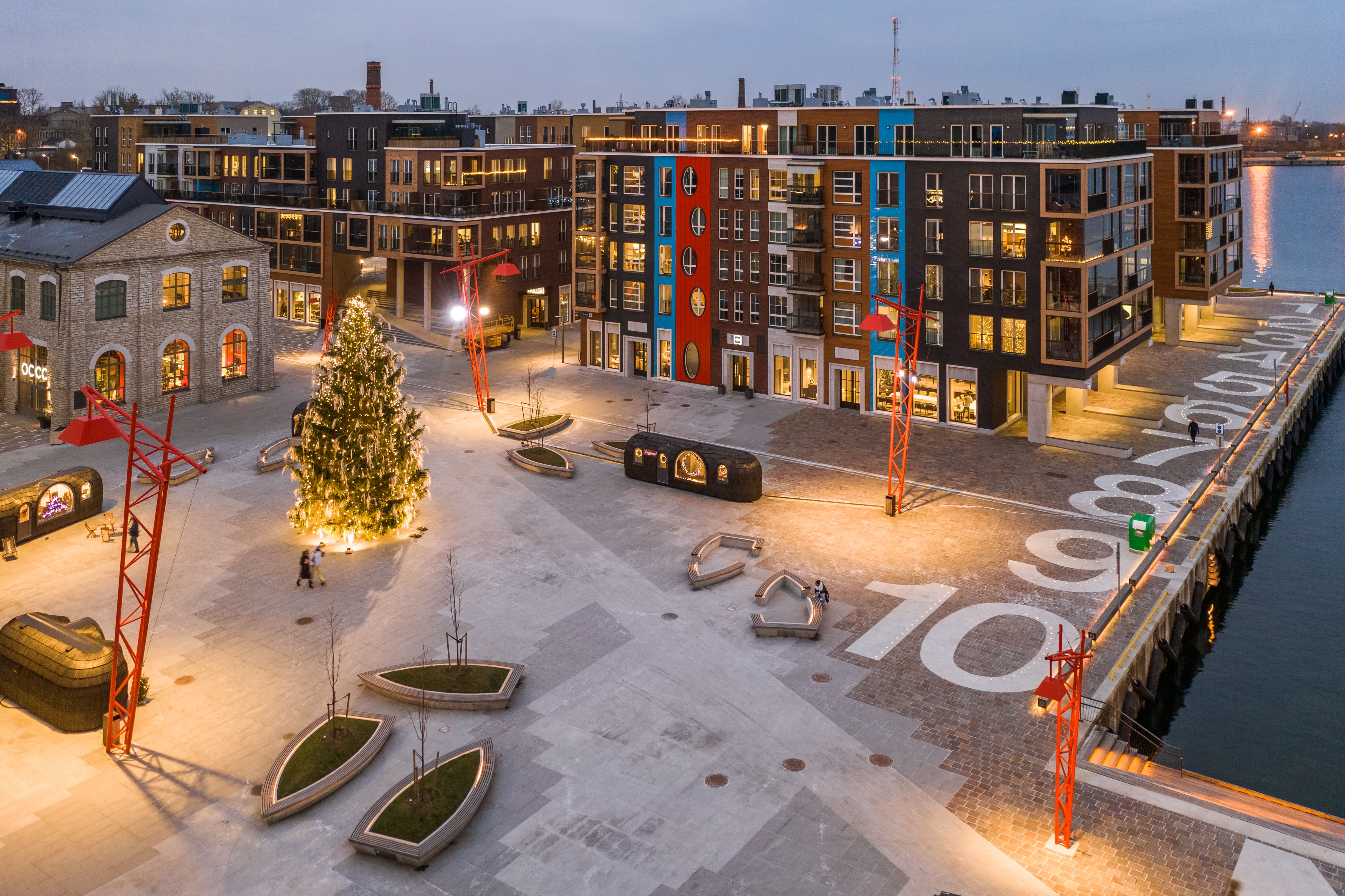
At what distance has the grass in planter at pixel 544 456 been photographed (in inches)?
2367

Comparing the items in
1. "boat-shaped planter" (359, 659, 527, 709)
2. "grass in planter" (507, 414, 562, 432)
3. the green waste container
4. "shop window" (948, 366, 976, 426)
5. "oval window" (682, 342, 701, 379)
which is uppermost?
"oval window" (682, 342, 701, 379)

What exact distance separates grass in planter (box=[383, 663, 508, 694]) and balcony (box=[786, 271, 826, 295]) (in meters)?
42.9

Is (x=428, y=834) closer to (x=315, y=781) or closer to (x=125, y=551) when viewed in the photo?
(x=315, y=781)

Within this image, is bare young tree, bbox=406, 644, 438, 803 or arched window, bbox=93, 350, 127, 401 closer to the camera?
bare young tree, bbox=406, 644, 438, 803

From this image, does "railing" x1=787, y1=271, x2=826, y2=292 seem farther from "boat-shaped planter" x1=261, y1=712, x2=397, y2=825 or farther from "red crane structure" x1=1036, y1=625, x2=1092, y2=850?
"boat-shaped planter" x1=261, y1=712, x2=397, y2=825

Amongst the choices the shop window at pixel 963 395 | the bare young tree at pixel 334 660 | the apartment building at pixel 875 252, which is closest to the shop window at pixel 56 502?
the bare young tree at pixel 334 660

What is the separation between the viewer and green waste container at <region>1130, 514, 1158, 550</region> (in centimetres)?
4662

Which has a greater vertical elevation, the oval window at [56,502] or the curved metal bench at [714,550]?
the oval window at [56,502]

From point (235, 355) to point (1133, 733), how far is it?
64289 mm

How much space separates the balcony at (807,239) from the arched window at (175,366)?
4213 cm

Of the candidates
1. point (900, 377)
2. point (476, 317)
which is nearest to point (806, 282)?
point (900, 377)

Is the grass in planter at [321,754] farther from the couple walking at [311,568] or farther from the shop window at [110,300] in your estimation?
the shop window at [110,300]

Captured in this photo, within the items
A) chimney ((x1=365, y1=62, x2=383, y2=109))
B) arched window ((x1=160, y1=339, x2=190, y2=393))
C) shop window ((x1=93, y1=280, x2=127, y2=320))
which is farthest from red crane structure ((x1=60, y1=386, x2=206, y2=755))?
chimney ((x1=365, y1=62, x2=383, y2=109))

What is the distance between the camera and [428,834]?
2759 cm
